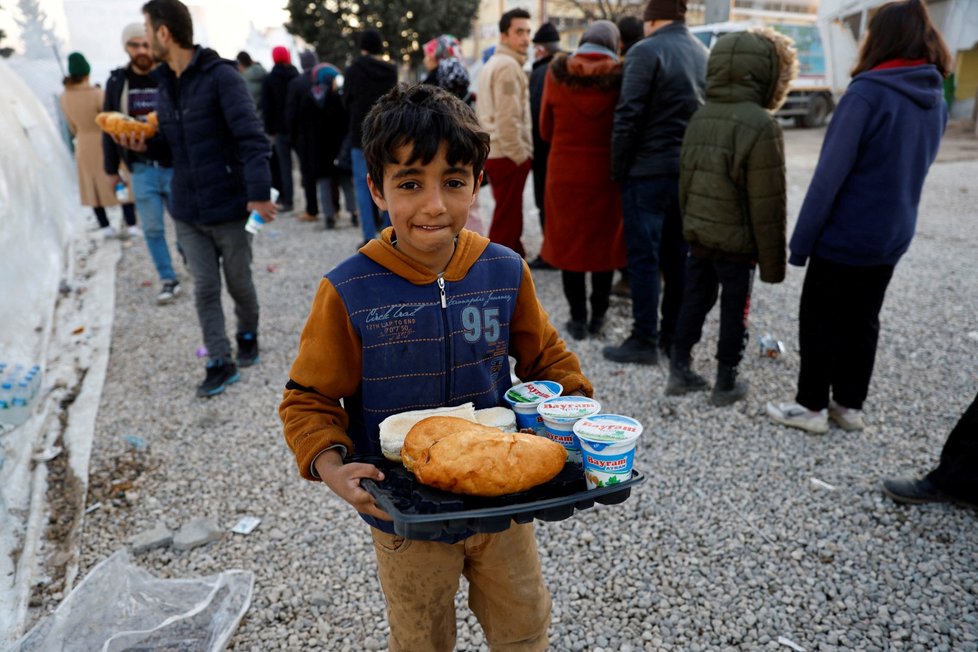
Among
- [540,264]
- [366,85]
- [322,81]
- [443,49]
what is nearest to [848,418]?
[540,264]

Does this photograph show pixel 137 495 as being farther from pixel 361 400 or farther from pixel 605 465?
pixel 605 465

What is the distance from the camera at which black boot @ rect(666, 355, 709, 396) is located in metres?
4.05

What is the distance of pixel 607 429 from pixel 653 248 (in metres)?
3.22

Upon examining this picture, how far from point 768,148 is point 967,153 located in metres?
13.3

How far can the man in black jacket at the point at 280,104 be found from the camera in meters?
8.75

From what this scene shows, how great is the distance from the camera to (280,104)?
29.5 feet

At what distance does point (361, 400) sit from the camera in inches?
63.5

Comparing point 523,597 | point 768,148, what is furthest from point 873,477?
point 523,597

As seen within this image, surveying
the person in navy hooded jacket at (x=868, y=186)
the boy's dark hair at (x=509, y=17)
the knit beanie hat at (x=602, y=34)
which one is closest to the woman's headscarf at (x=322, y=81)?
the boy's dark hair at (x=509, y=17)

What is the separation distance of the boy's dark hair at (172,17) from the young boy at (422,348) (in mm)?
2826

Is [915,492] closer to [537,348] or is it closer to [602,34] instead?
[537,348]

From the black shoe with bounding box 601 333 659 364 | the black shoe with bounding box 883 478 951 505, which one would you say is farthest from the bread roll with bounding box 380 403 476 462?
the black shoe with bounding box 601 333 659 364

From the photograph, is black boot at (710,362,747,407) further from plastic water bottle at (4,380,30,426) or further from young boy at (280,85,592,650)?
plastic water bottle at (4,380,30,426)

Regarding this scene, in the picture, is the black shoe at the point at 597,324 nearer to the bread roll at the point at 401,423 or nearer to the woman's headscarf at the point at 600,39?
the woman's headscarf at the point at 600,39
